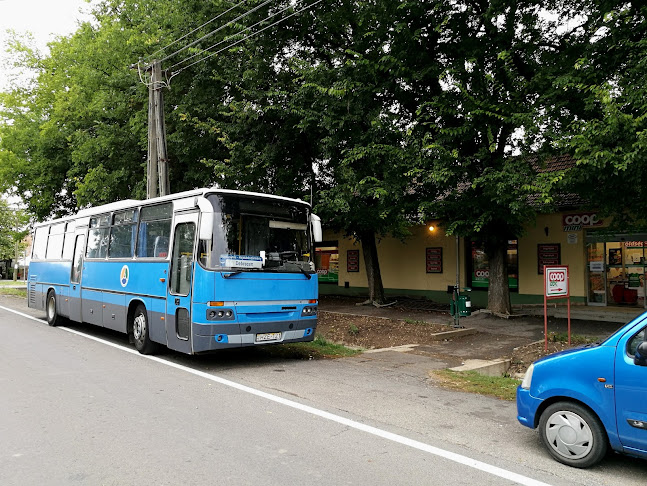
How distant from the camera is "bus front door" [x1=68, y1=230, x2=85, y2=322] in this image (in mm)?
13586

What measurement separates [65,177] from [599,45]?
24.6m

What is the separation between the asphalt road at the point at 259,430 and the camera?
438 centimetres

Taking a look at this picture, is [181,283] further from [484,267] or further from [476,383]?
[484,267]

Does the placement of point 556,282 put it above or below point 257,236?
below

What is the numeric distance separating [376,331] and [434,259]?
932 cm

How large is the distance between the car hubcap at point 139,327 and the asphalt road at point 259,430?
1199 mm

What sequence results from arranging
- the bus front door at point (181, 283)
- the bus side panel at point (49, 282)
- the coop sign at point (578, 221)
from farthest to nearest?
the coop sign at point (578, 221) < the bus side panel at point (49, 282) < the bus front door at point (181, 283)

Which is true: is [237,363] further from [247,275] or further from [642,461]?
[642,461]

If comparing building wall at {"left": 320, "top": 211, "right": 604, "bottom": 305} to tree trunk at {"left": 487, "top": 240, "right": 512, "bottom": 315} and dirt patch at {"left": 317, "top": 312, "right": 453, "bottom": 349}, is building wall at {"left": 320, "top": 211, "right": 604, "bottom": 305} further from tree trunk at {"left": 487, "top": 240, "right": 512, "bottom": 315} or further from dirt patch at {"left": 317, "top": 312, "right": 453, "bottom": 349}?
dirt patch at {"left": 317, "top": 312, "right": 453, "bottom": 349}

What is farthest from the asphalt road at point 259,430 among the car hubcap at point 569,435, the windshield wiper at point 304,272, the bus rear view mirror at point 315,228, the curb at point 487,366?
the bus rear view mirror at point 315,228

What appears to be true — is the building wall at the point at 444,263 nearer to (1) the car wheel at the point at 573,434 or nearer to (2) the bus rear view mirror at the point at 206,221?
(2) the bus rear view mirror at the point at 206,221

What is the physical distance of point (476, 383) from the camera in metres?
7.86

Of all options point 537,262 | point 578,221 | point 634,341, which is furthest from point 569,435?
point 537,262

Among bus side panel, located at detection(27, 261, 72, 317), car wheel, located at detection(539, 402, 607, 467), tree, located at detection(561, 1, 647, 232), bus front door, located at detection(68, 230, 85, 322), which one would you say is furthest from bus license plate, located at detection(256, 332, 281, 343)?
bus side panel, located at detection(27, 261, 72, 317)
